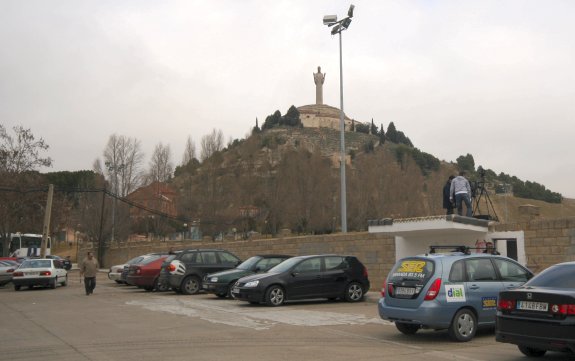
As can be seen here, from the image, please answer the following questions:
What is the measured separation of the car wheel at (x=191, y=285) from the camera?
2056 cm

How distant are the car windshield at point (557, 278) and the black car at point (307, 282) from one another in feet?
28.3

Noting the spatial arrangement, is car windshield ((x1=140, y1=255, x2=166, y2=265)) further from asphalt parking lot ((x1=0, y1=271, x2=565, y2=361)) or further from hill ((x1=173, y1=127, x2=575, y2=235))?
hill ((x1=173, y1=127, x2=575, y2=235))

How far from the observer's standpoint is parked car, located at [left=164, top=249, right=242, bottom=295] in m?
20.5

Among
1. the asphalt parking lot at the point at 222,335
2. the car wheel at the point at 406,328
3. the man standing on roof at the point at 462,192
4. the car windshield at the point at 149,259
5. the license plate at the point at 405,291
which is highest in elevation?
the man standing on roof at the point at 462,192

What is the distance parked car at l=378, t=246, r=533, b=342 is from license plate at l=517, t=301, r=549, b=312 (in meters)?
2.02

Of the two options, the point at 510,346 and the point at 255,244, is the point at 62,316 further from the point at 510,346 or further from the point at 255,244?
the point at 255,244

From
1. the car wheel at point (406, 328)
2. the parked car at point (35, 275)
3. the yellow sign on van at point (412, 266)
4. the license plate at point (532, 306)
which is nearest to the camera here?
the license plate at point (532, 306)

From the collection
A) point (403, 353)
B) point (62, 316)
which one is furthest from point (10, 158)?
point (403, 353)

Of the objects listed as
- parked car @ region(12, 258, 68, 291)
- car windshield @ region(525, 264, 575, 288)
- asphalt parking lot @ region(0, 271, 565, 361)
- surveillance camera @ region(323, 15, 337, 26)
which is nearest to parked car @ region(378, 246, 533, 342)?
asphalt parking lot @ region(0, 271, 565, 361)

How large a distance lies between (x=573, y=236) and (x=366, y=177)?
39521 mm

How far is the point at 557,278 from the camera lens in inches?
314

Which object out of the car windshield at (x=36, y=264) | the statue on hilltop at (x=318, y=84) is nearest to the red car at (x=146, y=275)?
the car windshield at (x=36, y=264)

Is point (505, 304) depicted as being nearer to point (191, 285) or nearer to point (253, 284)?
point (253, 284)

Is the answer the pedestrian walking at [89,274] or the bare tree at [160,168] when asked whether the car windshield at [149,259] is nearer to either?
the pedestrian walking at [89,274]
